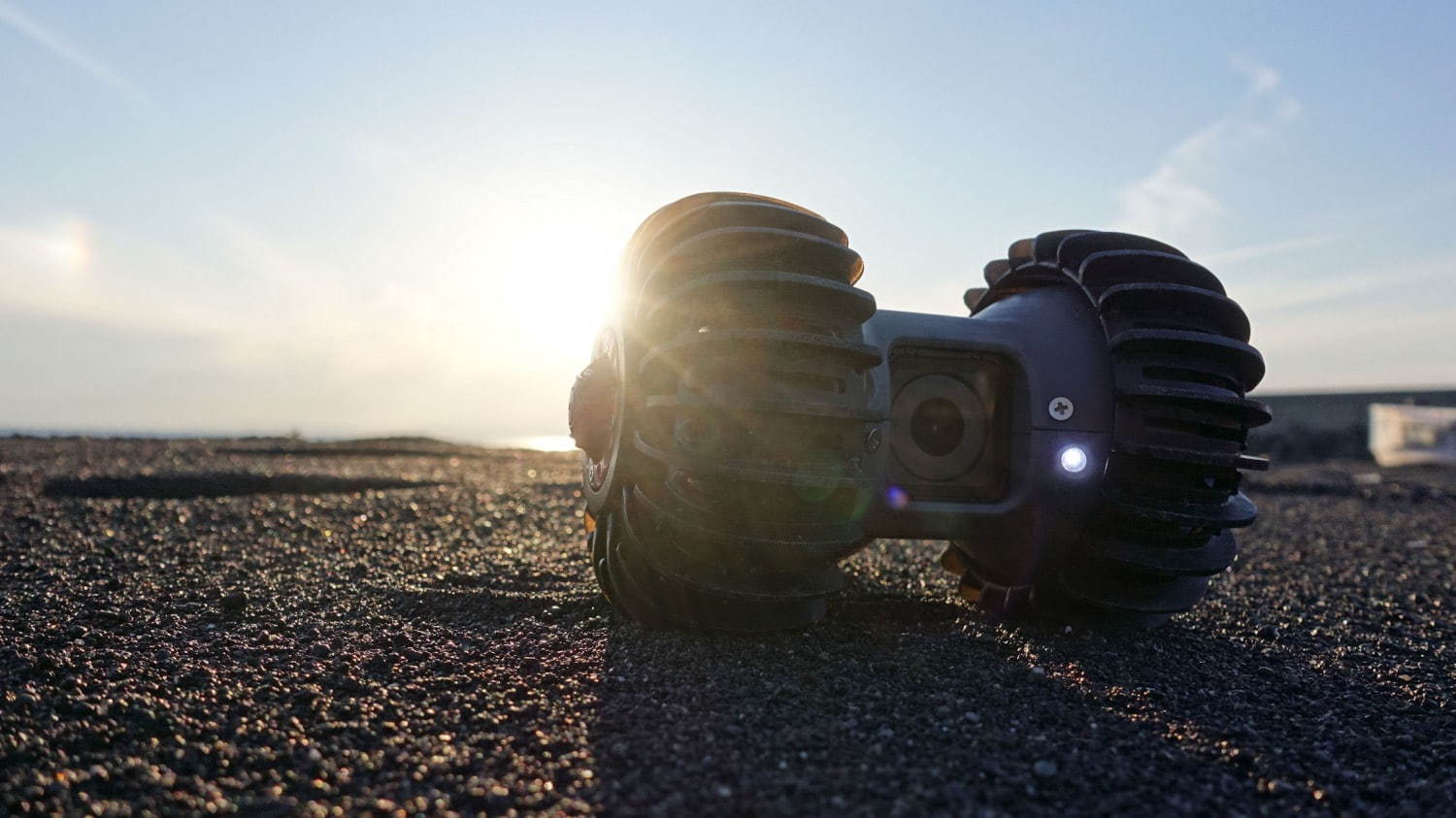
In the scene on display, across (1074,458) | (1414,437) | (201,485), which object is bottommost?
(201,485)

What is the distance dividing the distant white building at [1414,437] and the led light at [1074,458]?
14699 mm

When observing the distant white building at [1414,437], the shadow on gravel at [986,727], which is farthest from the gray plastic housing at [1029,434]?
the distant white building at [1414,437]

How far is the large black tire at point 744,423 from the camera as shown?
2172 mm

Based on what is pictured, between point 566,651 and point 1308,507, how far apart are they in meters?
7.15

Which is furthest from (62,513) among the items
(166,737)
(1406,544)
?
(1406,544)

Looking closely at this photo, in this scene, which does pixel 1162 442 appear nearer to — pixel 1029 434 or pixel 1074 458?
pixel 1074 458

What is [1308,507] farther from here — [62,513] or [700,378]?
[62,513]

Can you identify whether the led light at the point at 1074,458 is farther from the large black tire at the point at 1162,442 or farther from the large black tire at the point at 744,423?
the large black tire at the point at 744,423

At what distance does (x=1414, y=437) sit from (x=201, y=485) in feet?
58.3

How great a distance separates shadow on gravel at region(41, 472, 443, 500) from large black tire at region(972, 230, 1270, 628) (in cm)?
530

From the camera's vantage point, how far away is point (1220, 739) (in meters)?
1.87

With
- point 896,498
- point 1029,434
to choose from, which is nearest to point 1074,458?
point 1029,434

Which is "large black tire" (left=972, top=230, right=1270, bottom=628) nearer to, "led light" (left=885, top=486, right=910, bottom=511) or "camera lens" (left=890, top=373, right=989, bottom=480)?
"camera lens" (left=890, top=373, right=989, bottom=480)

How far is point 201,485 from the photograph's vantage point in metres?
5.86
